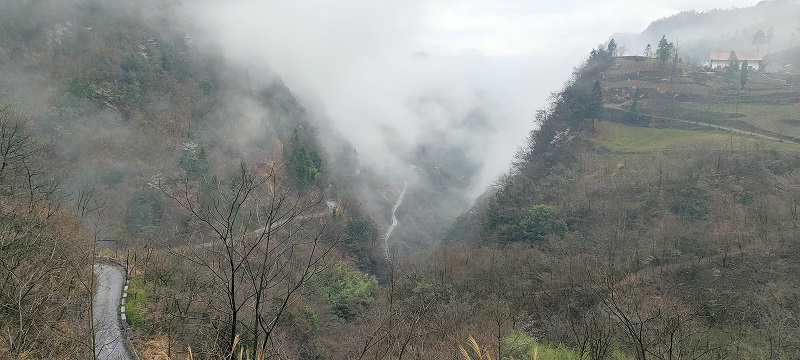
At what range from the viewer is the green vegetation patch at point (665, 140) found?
44219 mm

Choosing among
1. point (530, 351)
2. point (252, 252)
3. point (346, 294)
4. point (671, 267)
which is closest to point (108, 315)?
point (252, 252)

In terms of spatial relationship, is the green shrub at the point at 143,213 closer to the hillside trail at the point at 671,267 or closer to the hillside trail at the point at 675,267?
the hillside trail at the point at 671,267

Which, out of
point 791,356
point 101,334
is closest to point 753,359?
point 791,356

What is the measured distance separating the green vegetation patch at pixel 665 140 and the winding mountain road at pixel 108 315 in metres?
50.1

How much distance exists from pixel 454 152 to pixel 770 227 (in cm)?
11276

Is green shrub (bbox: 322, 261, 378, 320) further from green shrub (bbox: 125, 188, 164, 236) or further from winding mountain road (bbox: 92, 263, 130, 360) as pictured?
green shrub (bbox: 125, 188, 164, 236)

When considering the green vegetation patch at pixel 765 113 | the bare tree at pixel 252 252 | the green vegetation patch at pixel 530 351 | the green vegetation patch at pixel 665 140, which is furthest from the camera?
the green vegetation patch at pixel 765 113

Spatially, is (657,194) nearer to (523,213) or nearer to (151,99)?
(523,213)

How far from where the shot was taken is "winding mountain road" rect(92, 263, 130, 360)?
13.6m

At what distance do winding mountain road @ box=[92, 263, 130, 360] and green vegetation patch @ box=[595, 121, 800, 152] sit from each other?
50.1m

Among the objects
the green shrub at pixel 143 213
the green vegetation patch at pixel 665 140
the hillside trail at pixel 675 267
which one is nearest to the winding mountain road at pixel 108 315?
the green shrub at pixel 143 213

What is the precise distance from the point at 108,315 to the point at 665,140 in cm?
5449

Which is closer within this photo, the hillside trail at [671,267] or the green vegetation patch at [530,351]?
the green vegetation patch at [530,351]

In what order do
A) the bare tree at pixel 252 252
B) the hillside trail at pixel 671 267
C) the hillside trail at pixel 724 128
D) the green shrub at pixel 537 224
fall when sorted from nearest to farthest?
the bare tree at pixel 252 252 → the hillside trail at pixel 671 267 → the green shrub at pixel 537 224 → the hillside trail at pixel 724 128
